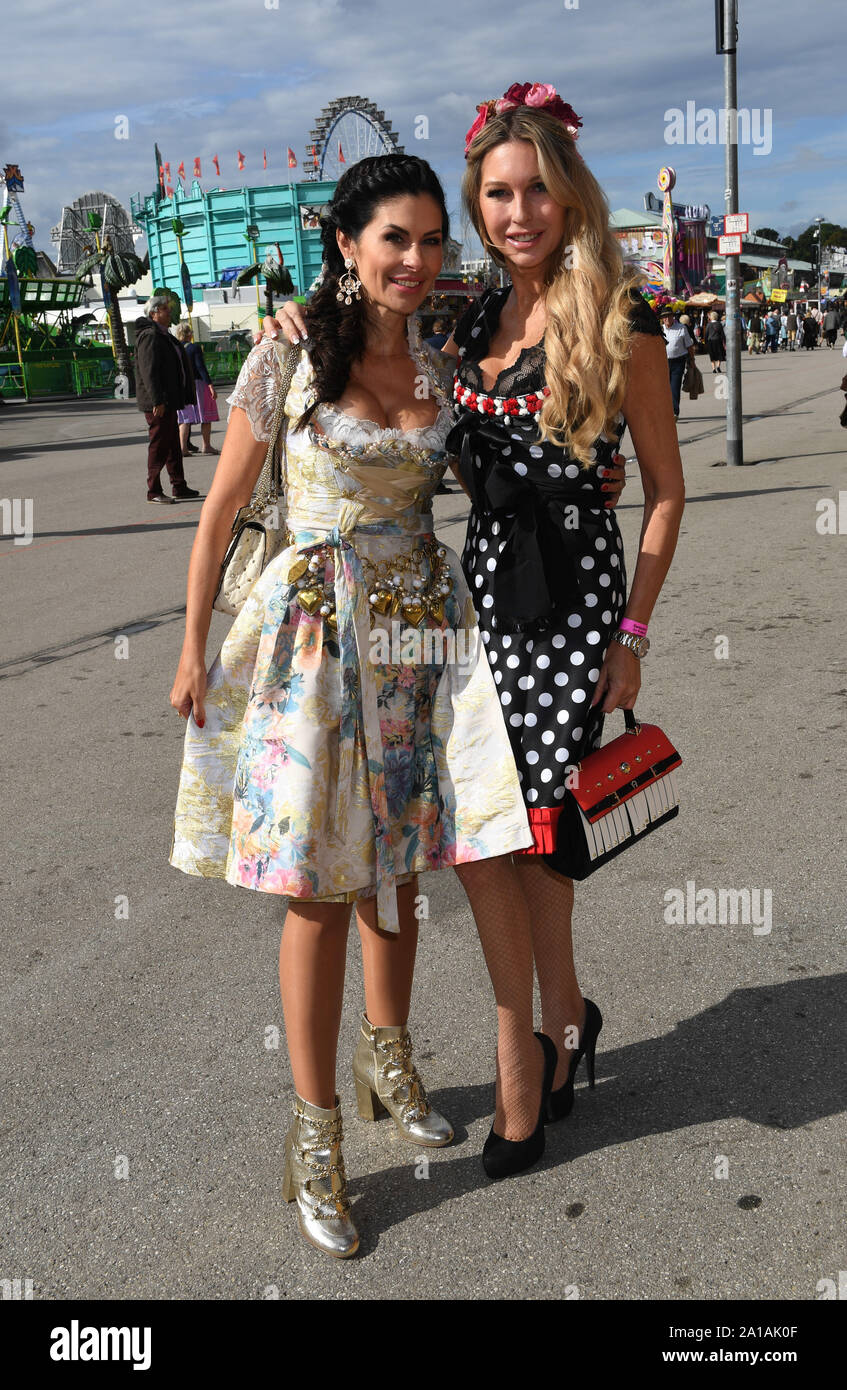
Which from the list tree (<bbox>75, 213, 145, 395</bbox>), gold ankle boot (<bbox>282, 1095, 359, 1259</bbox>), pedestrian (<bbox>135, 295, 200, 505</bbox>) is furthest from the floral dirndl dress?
tree (<bbox>75, 213, 145, 395</bbox>)

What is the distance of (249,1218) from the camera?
2348mm

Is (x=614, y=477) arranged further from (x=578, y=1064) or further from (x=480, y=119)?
(x=578, y=1064)

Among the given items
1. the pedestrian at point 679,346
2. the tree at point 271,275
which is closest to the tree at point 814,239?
the tree at point 271,275

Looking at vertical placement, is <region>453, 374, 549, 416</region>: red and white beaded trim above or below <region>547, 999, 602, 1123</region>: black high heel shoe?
above

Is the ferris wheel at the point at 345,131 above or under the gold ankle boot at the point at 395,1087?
above

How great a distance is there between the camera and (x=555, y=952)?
2.64 metres

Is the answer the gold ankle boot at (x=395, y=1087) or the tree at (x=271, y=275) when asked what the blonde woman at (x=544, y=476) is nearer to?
the gold ankle boot at (x=395, y=1087)

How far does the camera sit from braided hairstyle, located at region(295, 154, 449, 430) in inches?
90.6

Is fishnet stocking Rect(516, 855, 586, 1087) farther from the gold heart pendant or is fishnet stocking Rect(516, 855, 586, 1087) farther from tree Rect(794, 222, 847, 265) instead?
tree Rect(794, 222, 847, 265)

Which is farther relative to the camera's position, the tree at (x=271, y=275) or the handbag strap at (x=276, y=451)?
the tree at (x=271, y=275)

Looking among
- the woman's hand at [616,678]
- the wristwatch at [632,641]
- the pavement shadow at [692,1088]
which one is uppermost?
the wristwatch at [632,641]

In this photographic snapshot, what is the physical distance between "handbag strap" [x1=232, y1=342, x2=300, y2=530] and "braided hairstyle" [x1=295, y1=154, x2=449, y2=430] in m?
0.05

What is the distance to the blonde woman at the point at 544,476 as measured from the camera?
233cm
